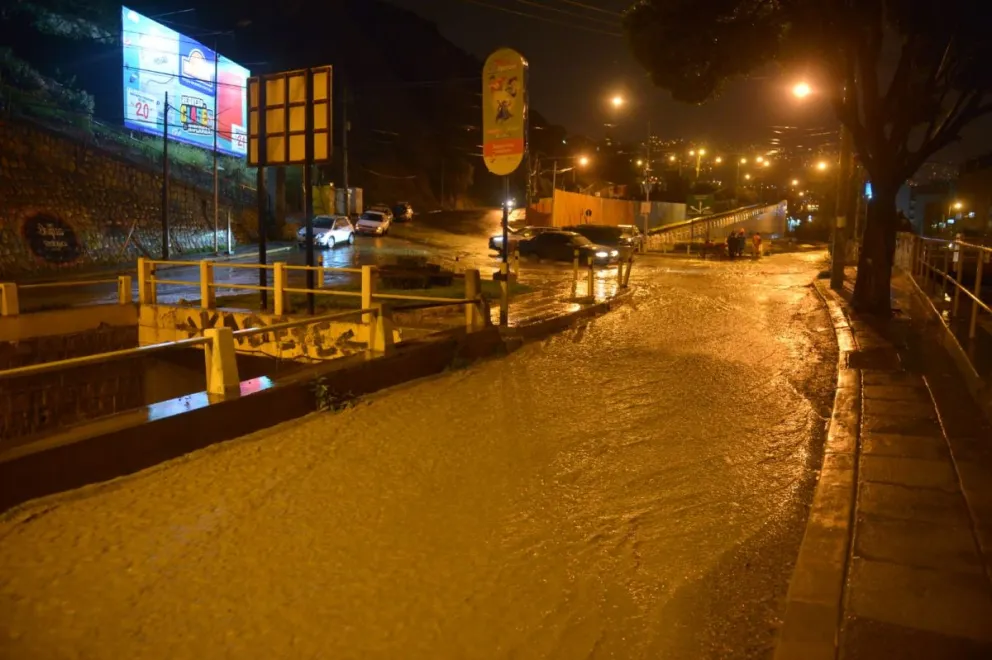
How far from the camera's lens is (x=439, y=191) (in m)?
82.8

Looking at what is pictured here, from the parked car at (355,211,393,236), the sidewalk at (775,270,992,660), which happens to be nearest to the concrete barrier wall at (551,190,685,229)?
the parked car at (355,211,393,236)

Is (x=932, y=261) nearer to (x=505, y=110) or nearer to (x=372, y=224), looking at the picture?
(x=505, y=110)

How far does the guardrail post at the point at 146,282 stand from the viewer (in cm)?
1616

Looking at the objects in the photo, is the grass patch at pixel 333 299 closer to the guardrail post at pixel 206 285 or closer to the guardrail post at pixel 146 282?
the guardrail post at pixel 206 285

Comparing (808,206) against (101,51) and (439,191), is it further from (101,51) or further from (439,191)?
(101,51)

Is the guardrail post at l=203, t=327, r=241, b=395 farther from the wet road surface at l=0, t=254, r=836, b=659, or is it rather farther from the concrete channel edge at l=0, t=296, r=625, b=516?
the wet road surface at l=0, t=254, r=836, b=659

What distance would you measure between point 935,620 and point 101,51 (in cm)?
4937

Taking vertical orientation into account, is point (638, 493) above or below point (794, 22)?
below

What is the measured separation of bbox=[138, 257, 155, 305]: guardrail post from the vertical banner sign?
7503 millimetres

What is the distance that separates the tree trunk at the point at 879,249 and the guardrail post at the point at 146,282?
14.6 m

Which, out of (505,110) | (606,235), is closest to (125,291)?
(505,110)

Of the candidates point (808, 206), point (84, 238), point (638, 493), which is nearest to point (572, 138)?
point (808, 206)

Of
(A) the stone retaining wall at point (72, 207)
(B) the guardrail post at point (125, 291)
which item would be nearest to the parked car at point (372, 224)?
(A) the stone retaining wall at point (72, 207)

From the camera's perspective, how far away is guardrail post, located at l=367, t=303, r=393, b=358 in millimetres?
9898
